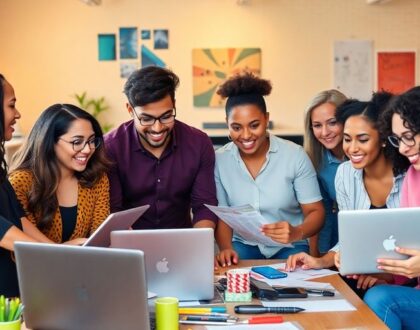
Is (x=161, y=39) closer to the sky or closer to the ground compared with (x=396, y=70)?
closer to the sky

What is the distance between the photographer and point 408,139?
7.36 ft

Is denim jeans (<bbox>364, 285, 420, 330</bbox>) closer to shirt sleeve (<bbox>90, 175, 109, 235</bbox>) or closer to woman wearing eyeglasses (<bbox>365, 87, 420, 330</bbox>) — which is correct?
woman wearing eyeglasses (<bbox>365, 87, 420, 330</bbox>)

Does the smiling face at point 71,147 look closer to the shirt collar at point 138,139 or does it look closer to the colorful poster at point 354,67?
the shirt collar at point 138,139

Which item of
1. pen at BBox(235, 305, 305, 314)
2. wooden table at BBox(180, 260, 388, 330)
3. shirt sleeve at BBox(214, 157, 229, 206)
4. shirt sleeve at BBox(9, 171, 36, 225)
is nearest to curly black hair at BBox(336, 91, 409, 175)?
shirt sleeve at BBox(214, 157, 229, 206)

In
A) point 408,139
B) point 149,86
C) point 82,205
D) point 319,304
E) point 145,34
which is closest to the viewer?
point 319,304

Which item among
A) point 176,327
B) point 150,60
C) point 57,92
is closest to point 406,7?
point 150,60

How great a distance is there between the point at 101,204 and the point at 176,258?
832 mm

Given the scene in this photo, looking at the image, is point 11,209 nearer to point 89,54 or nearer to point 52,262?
point 52,262

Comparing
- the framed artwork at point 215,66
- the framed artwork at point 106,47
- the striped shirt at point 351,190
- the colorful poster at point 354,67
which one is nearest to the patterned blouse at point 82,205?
the striped shirt at point 351,190

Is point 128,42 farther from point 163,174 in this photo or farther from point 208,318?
point 208,318

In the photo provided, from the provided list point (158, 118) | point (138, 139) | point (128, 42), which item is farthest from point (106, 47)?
point (158, 118)

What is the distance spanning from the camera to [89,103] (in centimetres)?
682

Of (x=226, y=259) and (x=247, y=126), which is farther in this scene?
(x=247, y=126)

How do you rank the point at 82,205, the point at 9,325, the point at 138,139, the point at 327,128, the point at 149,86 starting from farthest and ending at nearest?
the point at 327,128
the point at 138,139
the point at 149,86
the point at 82,205
the point at 9,325
